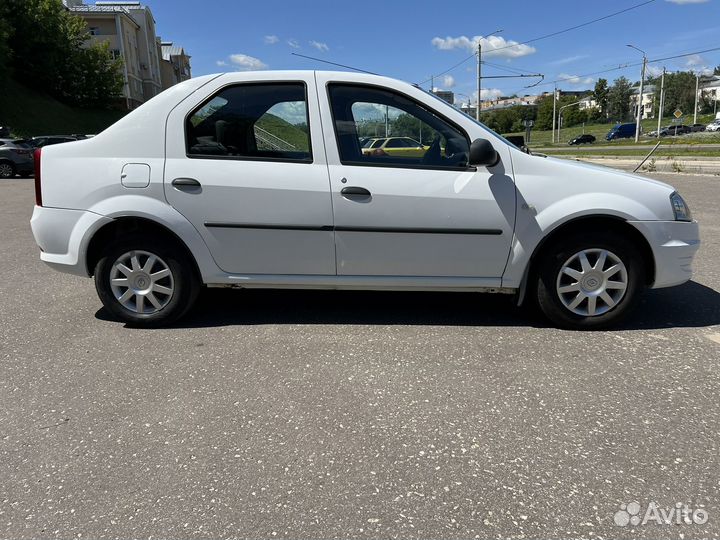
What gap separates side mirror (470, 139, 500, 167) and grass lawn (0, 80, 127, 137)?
39.6 meters

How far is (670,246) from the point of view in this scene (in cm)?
373

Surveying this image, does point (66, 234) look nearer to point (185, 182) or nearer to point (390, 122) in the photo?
point (185, 182)

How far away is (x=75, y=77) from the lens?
1817 inches

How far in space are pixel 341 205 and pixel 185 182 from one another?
3.60 feet

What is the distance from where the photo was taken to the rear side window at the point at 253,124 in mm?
3766

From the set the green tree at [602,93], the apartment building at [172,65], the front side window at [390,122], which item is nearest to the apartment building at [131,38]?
the apartment building at [172,65]

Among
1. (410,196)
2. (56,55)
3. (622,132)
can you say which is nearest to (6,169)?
(410,196)

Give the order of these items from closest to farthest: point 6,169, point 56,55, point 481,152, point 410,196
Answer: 1. point 481,152
2. point 410,196
3. point 6,169
4. point 56,55

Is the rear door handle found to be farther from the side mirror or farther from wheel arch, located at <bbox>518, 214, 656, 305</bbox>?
wheel arch, located at <bbox>518, 214, 656, 305</bbox>

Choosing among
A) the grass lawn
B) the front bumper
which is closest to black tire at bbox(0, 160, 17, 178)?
Result: the grass lawn

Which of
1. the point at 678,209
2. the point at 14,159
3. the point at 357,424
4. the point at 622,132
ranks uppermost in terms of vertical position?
the point at 622,132

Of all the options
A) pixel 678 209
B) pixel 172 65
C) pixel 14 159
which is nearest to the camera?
pixel 678 209

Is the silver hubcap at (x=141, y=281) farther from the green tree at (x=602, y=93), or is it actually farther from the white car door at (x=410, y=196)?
the green tree at (x=602, y=93)

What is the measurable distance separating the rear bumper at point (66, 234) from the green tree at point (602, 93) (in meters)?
105
